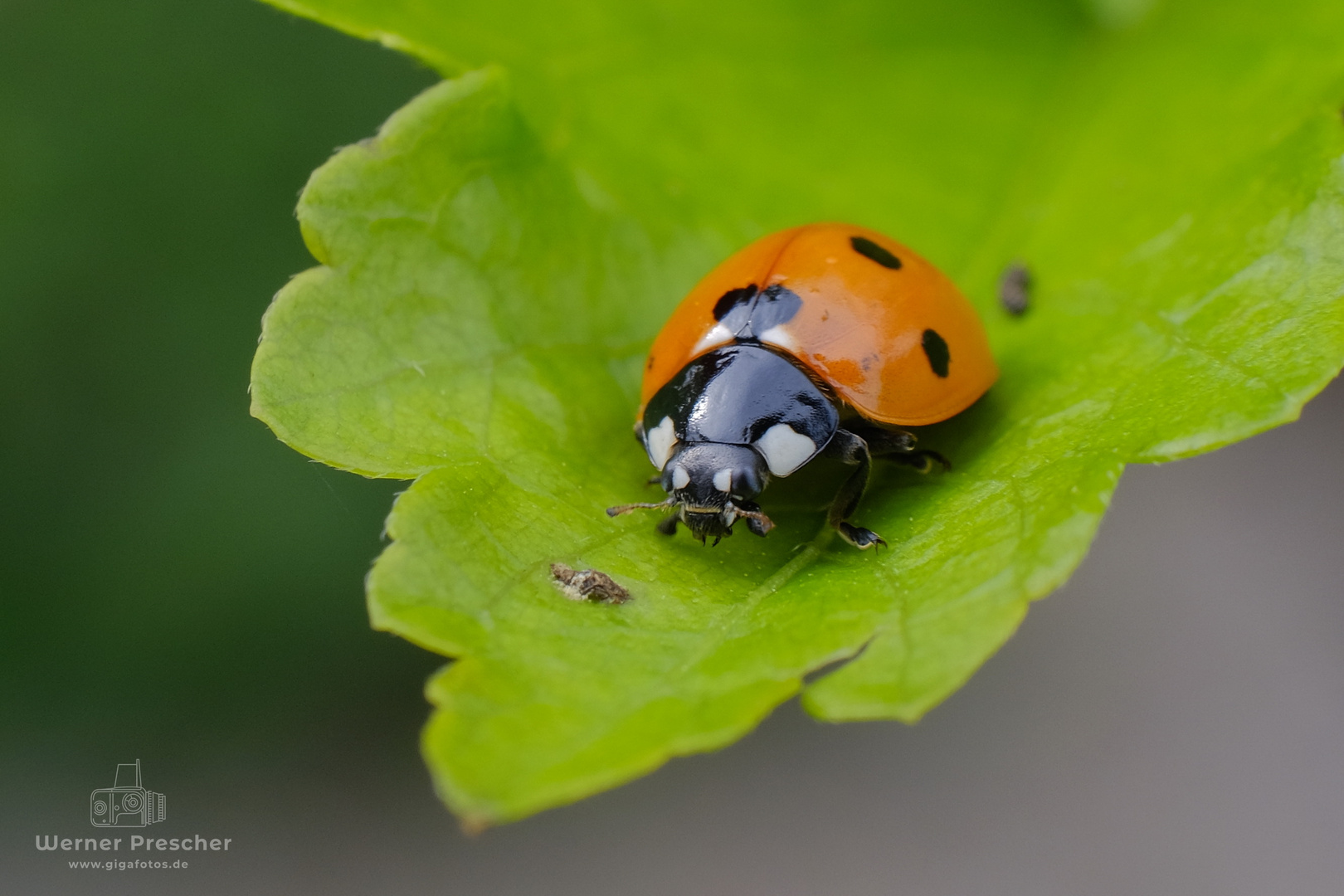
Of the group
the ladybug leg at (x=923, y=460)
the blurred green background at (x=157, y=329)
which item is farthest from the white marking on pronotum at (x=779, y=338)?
the blurred green background at (x=157, y=329)

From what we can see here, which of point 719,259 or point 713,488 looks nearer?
point 713,488

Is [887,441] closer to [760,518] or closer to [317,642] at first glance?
[760,518]

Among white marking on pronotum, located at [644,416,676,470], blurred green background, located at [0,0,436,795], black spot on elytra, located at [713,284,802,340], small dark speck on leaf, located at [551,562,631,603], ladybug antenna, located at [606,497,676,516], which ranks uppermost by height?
blurred green background, located at [0,0,436,795]

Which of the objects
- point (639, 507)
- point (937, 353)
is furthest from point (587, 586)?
point (937, 353)

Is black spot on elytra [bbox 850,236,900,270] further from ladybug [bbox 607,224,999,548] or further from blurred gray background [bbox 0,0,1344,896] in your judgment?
blurred gray background [bbox 0,0,1344,896]

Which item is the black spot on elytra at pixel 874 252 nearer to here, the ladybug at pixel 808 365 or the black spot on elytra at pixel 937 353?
the ladybug at pixel 808 365

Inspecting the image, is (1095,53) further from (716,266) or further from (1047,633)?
(1047,633)

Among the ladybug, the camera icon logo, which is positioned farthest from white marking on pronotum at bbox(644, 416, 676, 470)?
the camera icon logo
